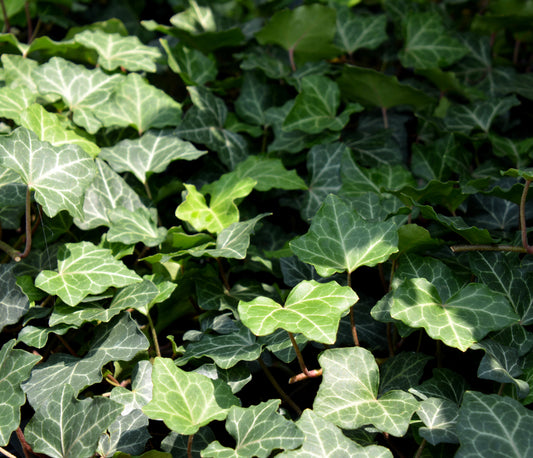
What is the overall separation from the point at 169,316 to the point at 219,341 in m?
0.19

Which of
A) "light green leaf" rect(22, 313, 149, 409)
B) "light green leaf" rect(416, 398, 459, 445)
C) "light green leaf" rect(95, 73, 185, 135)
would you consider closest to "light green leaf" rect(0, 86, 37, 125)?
"light green leaf" rect(95, 73, 185, 135)

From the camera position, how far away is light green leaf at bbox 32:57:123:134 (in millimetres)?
1396

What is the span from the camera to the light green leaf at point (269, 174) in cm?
131

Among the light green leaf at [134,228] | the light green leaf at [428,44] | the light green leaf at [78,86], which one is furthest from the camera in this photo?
the light green leaf at [428,44]

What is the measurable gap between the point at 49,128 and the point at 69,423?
2.24 ft

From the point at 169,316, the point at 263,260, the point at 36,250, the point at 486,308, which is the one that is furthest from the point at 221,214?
the point at 486,308

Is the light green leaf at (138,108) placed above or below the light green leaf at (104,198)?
above

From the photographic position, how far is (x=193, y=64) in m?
1.62

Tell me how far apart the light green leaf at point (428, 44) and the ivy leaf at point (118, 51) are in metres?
0.79

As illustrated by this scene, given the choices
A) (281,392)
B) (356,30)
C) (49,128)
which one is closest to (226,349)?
(281,392)

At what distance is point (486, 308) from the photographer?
0.93 metres

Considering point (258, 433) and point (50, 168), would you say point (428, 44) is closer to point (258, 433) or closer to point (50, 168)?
point (50, 168)

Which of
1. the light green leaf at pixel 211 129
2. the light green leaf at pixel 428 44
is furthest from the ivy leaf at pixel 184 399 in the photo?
the light green leaf at pixel 428 44

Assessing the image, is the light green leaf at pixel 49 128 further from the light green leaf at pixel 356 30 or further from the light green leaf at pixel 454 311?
the light green leaf at pixel 356 30
